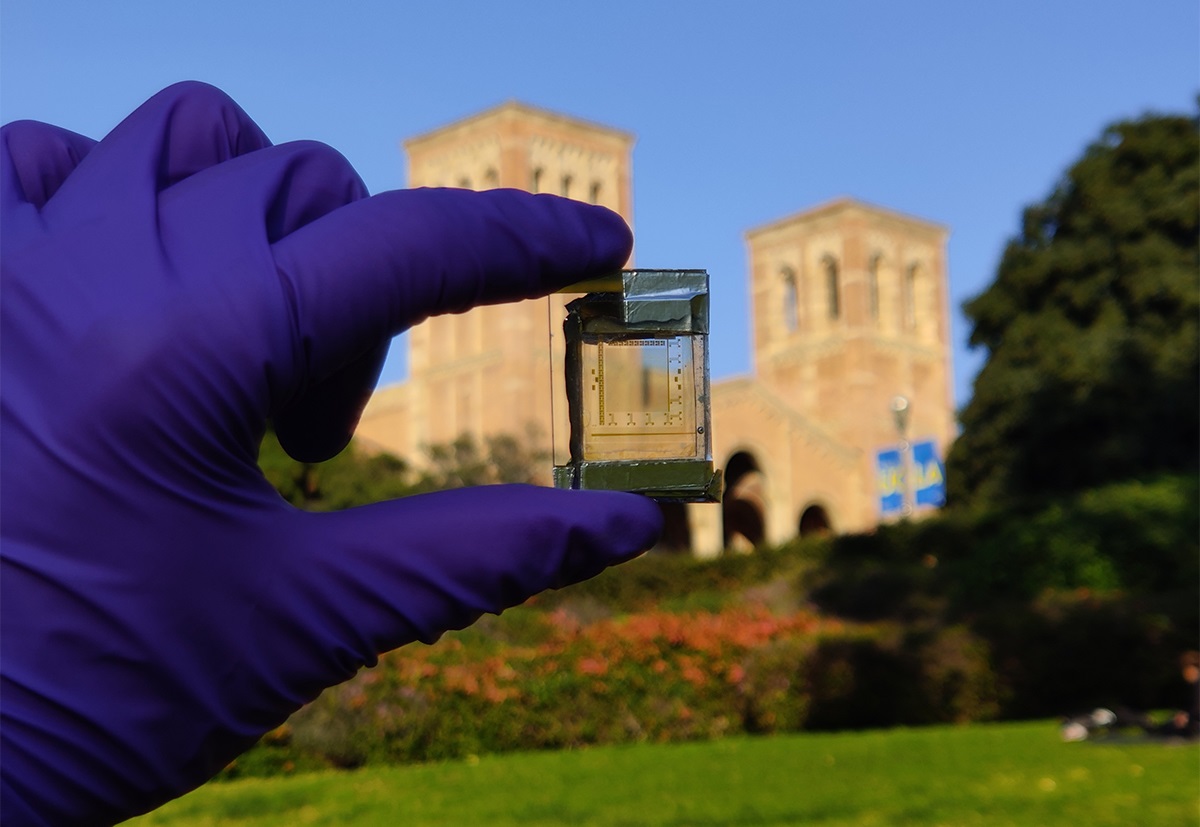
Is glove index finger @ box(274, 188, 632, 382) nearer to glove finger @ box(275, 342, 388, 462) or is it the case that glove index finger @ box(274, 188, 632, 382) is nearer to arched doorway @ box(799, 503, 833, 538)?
glove finger @ box(275, 342, 388, 462)

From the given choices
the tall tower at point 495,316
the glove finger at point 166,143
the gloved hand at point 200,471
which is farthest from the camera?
the tall tower at point 495,316

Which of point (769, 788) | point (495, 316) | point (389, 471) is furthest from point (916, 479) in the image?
point (769, 788)

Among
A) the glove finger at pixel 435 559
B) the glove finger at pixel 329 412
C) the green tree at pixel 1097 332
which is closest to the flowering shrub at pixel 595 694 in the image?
the glove finger at pixel 329 412

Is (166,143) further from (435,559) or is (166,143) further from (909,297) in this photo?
(909,297)

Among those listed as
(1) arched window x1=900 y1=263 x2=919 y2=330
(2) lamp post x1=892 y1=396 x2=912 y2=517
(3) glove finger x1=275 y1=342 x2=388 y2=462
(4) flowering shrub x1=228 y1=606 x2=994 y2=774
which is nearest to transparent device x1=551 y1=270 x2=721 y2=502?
(3) glove finger x1=275 y1=342 x2=388 y2=462

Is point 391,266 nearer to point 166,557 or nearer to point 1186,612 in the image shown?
point 166,557

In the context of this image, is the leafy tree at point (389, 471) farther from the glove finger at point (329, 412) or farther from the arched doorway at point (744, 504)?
the glove finger at point (329, 412)

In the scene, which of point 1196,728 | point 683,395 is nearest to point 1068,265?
point 1196,728
